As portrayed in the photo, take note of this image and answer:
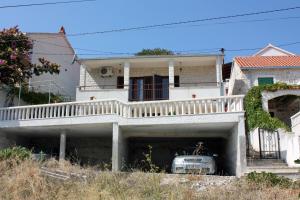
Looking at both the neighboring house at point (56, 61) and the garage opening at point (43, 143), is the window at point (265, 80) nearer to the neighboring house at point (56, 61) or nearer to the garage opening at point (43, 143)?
the neighboring house at point (56, 61)

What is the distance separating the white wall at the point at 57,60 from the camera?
79.6 ft

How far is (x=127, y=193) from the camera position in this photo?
7848mm

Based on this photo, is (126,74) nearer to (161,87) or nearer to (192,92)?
(161,87)

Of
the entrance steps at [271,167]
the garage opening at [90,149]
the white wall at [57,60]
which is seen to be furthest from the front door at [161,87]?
the entrance steps at [271,167]

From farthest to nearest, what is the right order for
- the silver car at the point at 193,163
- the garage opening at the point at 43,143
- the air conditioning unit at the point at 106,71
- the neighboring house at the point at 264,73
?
the air conditioning unit at the point at 106,71, the neighboring house at the point at 264,73, the garage opening at the point at 43,143, the silver car at the point at 193,163

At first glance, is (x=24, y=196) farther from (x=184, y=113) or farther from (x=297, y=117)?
(x=297, y=117)

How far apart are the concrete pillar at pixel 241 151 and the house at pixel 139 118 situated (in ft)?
0.12

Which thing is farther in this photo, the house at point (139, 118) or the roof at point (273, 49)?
the roof at point (273, 49)

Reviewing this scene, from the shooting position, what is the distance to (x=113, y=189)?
325 inches

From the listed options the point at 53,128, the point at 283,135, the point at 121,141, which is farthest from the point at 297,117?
the point at 53,128

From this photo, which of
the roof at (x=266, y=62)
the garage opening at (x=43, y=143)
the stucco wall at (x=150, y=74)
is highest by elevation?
the roof at (x=266, y=62)

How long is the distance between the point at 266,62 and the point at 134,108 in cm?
1102

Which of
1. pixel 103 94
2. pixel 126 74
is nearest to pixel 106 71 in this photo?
pixel 126 74

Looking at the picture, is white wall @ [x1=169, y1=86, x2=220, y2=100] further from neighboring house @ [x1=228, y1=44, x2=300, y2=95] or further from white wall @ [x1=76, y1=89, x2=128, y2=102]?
neighboring house @ [x1=228, y1=44, x2=300, y2=95]
